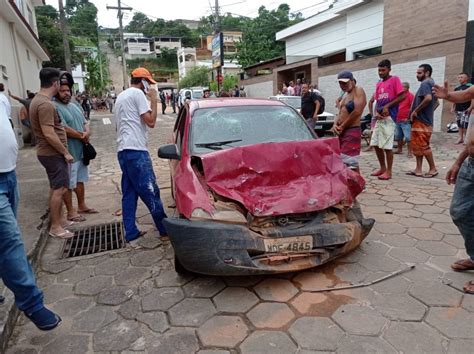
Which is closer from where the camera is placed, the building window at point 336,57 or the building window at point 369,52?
the building window at point 369,52

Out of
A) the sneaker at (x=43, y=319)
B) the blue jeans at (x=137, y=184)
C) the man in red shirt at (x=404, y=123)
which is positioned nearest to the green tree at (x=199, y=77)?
the man in red shirt at (x=404, y=123)

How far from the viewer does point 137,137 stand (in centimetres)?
365

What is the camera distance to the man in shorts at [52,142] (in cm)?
351

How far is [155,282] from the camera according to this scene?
9.93 ft

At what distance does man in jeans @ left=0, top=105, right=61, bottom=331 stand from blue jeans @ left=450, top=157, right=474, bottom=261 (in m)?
3.09

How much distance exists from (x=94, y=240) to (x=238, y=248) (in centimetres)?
220

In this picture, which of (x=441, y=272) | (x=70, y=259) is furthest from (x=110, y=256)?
(x=441, y=272)

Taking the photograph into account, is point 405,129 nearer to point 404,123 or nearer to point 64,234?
point 404,123

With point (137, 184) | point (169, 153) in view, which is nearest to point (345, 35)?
point (169, 153)

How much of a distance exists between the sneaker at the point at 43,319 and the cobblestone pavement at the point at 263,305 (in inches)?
5.1

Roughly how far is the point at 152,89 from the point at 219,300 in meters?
2.37

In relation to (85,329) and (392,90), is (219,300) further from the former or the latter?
(392,90)

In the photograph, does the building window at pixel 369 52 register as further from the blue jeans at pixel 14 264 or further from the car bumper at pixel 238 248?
the blue jeans at pixel 14 264

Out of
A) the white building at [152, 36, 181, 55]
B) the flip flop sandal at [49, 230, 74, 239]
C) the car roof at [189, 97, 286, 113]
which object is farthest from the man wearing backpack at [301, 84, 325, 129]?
the white building at [152, 36, 181, 55]
